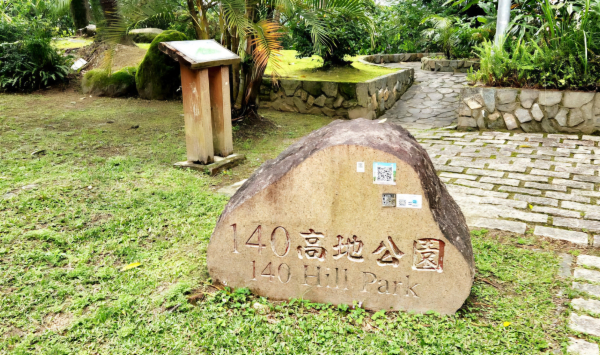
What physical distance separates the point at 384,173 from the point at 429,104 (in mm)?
6456

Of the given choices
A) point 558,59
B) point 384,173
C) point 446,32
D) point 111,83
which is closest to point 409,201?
point 384,173

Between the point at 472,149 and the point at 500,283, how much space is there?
3.20 metres

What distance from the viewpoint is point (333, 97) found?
25.8ft

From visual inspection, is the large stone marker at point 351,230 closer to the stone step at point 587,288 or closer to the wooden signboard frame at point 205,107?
the stone step at point 587,288

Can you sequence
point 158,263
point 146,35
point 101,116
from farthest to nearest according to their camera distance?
point 146,35
point 101,116
point 158,263

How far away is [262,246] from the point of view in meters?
2.77

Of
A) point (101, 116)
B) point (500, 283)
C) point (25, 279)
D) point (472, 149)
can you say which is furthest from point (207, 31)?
point (500, 283)

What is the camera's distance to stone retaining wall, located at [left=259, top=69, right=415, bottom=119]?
7.69m

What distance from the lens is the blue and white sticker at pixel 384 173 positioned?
2512 millimetres

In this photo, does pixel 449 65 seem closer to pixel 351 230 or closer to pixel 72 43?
pixel 72 43

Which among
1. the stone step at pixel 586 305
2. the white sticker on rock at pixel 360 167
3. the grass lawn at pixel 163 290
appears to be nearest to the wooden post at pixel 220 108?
the grass lawn at pixel 163 290

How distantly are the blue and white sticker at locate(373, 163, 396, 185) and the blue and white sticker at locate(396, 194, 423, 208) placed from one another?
3.7 inches

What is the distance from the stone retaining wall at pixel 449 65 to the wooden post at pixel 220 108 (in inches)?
288

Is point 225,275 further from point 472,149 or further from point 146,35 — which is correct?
point 146,35
